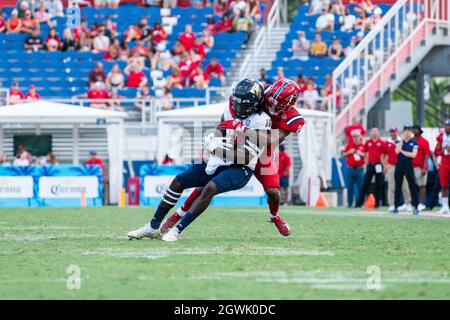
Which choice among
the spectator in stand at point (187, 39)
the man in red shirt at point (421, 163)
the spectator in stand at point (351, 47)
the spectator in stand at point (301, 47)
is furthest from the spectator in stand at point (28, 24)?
the man in red shirt at point (421, 163)

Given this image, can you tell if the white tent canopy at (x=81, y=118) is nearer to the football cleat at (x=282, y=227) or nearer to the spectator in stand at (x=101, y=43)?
the spectator in stand at (x=101, y=43)

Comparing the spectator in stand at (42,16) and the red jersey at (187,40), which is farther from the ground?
the spectator in stand at (42,16)

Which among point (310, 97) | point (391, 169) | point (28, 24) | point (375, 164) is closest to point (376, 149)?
point (375, 164)

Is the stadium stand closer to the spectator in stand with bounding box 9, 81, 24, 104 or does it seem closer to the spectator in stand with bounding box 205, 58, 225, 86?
the spectator in stand with bounding box 205, 58, 225, 86

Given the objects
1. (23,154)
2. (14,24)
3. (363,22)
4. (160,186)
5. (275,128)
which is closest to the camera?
(275,128)

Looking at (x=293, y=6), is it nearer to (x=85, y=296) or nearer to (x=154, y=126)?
(x=154, y=126)

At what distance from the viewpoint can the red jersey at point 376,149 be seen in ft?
81.1

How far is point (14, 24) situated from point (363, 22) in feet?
31.6

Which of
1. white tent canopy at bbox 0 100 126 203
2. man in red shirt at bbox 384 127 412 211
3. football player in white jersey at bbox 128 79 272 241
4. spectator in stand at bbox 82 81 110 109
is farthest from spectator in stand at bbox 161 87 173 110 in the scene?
football player in white jersey at bbox 128 79 272 241

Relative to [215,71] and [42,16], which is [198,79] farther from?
[42,16]

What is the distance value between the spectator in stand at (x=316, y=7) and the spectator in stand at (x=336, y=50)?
1.96 meters

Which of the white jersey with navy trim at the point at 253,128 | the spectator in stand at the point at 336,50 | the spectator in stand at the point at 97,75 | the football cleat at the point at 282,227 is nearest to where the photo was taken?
the white jersey with navy trim at the point at 253,128

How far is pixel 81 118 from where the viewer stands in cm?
2747

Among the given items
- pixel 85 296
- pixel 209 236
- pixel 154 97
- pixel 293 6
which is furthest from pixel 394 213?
pixel 293 6
